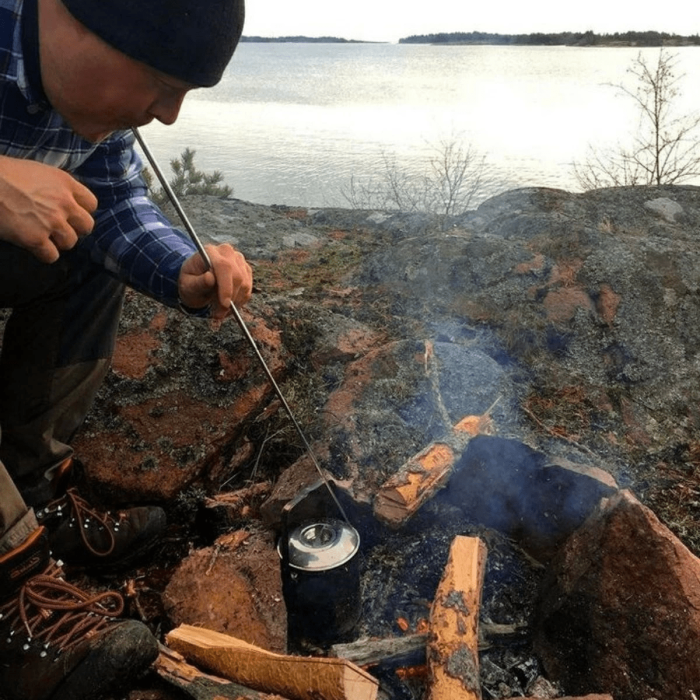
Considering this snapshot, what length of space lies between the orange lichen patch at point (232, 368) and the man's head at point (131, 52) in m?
1.36

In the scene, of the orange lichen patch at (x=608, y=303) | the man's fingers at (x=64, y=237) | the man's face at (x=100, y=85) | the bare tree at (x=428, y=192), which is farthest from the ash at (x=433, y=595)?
the bare tree at (x=428, y=192)

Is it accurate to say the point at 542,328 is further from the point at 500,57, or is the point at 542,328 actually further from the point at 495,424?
the point at 500,57

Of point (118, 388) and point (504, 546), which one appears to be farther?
point (118, 388)

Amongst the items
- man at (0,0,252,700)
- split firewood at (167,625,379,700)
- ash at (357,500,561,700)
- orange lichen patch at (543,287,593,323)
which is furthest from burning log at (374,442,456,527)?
orange lichen patch at (543,287,593,323)

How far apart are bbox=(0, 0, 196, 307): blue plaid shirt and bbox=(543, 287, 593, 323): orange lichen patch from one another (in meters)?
2.24

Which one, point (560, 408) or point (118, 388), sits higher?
point (118, 388)

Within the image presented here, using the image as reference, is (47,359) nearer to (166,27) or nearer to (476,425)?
(166,27)

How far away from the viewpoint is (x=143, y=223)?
2098 mm

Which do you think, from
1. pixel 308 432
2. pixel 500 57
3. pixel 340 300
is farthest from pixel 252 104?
pixel 500 57

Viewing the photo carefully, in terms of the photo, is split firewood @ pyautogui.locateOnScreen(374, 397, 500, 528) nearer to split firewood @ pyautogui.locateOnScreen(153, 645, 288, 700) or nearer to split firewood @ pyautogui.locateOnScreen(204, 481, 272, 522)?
split firewood @ pyautogui.locateOnScreen(204, 481, 272, 522)

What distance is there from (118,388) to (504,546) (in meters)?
1.67

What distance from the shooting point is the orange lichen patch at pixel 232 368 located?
8.81ft

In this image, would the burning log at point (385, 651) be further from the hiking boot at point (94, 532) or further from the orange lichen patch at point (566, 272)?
the orange lichen patch at point (566, 272)

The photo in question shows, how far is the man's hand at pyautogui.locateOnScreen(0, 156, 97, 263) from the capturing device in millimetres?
1331
